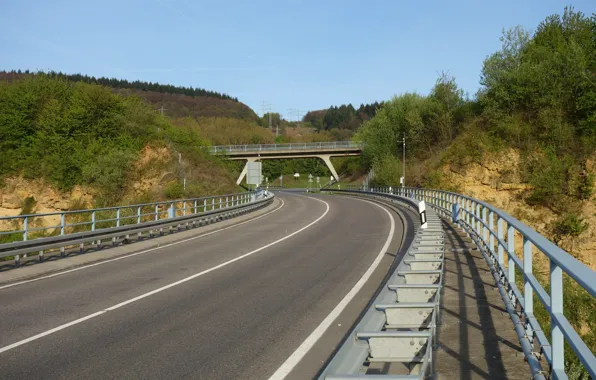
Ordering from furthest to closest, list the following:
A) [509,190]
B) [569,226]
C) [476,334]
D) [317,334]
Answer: [509,190], [569,226], [317,334], [476,334]

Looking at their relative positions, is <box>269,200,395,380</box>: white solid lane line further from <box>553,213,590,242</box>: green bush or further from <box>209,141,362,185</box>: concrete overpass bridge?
<box>209,141,362,185</box>: concrete overpass bridge

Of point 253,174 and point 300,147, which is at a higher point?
point 300,147

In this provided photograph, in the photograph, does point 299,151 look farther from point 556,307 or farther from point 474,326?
point 556,307

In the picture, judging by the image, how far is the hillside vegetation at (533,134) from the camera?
50.4 m

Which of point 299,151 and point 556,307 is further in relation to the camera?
point 299,151

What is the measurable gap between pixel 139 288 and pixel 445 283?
5.93 meters

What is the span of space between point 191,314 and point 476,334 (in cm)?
460

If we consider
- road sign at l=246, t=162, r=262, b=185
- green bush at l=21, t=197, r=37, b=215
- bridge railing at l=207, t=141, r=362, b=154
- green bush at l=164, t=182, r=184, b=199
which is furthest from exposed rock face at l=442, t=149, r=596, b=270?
bridge railing at l=207, t=141, r=362, b=154

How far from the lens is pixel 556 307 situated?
4.14 metres

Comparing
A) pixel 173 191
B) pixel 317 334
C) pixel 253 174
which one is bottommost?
pixel 317 334

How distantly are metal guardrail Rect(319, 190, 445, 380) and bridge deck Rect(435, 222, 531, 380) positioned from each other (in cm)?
30

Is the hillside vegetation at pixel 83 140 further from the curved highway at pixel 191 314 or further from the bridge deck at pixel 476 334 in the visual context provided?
the bridge deck at pixel 476 334

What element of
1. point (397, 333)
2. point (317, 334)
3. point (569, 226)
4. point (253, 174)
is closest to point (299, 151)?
point (253, 174)

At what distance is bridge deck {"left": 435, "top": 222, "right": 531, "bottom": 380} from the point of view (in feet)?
19.1
